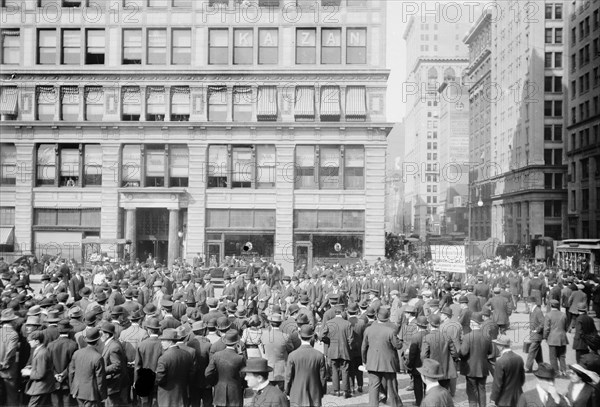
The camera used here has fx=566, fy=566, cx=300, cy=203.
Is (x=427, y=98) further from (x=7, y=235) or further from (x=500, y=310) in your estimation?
(x=500, y=310)

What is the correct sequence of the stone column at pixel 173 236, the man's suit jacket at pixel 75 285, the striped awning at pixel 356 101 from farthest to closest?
the striped awning at pixel 356 101 → the stone column at pixel 173 236 → the man's suit jacket at pixel 75 285

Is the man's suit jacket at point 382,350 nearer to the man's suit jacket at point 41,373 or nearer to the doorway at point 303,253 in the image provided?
the man's suit jacket at point 41,373

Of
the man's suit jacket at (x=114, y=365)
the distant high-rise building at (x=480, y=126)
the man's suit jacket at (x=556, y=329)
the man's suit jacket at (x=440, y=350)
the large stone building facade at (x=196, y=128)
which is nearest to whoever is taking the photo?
the man's suit jacket at (x=114, y=365)

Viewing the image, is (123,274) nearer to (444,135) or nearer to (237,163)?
(237,163)

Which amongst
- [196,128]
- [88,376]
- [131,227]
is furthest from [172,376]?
Answer: [196,128]

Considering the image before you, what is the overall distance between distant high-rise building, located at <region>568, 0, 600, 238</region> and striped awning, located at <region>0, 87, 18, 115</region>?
56.0 meters

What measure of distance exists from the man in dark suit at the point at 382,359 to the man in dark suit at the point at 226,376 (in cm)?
301

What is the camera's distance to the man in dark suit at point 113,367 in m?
9.44

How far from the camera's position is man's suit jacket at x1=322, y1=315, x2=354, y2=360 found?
12664mm

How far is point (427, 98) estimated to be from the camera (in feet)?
479

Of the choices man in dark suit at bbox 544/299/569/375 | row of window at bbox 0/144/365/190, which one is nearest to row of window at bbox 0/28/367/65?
row of window at bbox 0/144/365/190

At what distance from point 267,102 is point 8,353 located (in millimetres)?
32001

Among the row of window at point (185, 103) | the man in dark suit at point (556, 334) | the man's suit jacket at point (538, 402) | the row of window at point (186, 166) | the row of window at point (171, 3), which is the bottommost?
the man in dark suit at point (556, 334)

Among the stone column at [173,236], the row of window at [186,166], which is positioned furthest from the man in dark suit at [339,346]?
the stone column at [173,236]
